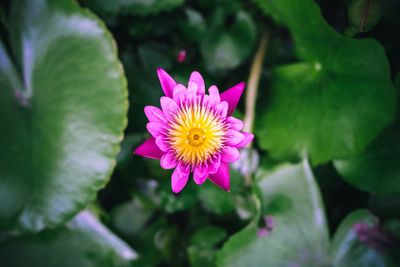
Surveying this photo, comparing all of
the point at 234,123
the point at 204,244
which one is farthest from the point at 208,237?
the point at 234,123

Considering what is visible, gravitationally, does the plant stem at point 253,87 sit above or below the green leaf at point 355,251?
above

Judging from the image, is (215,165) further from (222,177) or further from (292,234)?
(292,234)

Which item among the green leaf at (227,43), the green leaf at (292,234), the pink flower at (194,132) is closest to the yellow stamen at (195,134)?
the pink flower at (194,132)

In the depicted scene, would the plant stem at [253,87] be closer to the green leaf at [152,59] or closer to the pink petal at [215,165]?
the green leaf at [152,59]

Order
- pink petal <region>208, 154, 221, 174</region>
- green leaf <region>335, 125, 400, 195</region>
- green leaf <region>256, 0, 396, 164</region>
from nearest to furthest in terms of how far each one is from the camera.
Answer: pink petal <region>208, 154, 221, 174</region> < green leaf <region>256, 0, 396, 164</region> < green leaf <region>335, 125, 400, 195</region>

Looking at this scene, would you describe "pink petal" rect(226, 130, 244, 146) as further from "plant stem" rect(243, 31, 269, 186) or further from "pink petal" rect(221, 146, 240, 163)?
"plant stem" rect(243, 31, 269, 186)

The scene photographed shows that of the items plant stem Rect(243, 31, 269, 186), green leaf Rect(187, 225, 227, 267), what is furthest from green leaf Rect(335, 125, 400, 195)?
green leaf Rect(187, 225, 227, 267)

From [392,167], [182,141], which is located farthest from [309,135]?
[182,141]
